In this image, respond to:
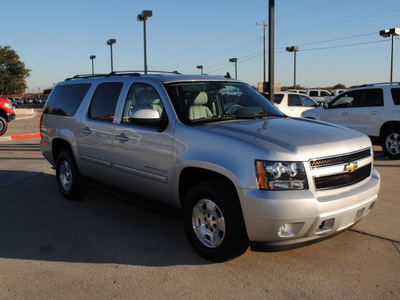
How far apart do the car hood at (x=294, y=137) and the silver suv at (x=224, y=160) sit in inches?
0.4

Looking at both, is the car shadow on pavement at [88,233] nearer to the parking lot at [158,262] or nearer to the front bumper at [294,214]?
the parking lot at [158,262]

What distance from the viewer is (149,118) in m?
4.20

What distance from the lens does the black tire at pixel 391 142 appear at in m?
9.27

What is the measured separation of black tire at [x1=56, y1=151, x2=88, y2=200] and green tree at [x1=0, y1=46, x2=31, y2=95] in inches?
2116

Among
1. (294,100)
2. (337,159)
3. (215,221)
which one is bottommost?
(215,221)

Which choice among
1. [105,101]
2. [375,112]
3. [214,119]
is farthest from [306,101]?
[214,119]

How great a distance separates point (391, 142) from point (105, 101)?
7.06 m

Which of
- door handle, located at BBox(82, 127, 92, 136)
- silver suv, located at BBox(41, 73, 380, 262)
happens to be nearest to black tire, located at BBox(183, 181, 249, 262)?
silver suv, located at BBox(41, 73, 380, 262)

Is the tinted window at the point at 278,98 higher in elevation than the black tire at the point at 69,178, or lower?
higher

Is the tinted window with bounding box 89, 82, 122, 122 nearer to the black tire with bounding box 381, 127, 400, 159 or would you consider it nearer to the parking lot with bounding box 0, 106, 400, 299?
the parking lot with bounding box 0, 106, 400, 299

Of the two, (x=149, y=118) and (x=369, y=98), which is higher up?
(x=369, y=98)

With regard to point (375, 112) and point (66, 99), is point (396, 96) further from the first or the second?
point (66, 99)

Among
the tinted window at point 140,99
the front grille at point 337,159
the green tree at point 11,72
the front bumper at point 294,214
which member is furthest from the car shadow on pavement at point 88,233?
the green tree at point 11,72

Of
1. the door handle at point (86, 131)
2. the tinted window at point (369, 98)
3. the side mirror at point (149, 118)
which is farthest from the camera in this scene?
the tinted window at point (369, 98)
